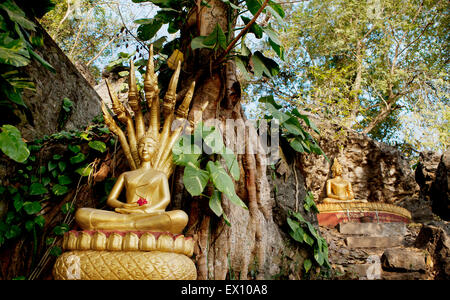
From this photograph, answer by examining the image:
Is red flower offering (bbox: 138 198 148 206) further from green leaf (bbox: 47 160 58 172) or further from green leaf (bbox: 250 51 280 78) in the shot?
green leaf (bbox: 250 51 280 78)

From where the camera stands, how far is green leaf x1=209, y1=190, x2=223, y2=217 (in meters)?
2.97

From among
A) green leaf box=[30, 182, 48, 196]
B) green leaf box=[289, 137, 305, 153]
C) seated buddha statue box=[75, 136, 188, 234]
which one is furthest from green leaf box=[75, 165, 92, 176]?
green leaf box=[289, 137, 305, 153]

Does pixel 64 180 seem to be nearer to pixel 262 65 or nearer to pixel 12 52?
pixel 12 52

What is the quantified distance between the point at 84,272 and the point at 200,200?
1160 mm

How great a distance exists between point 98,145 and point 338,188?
5.42 m

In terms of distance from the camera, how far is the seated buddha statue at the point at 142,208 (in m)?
2.69

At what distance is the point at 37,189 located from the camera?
3.55 metres

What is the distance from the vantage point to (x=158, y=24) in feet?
13.3

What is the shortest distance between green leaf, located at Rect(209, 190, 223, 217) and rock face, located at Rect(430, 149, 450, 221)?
20.4 feet

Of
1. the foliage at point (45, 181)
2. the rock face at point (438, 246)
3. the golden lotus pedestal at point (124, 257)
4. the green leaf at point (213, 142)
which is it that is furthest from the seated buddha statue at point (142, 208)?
the rock face at point (438, 246)

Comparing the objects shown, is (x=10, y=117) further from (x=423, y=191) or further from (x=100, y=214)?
(x=423, y=191)

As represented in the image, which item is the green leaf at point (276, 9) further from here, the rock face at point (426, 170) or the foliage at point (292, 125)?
the rock face at point (426, 170)
